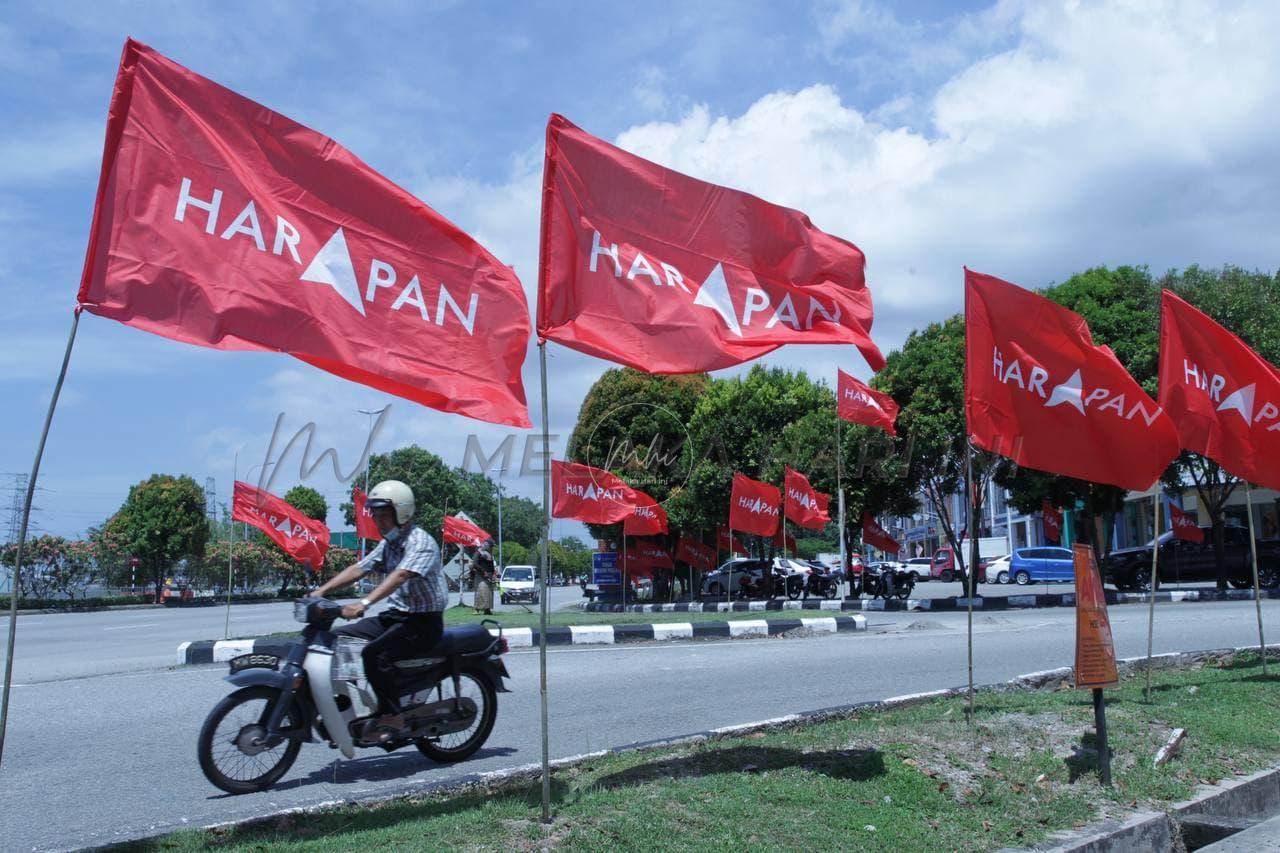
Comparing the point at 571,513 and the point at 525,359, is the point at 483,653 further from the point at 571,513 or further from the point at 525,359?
the point at 571,513

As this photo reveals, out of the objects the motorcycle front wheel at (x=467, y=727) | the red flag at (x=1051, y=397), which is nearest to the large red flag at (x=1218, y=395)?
the red flag at (x=1051, y=397)

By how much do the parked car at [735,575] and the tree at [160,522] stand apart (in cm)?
2946

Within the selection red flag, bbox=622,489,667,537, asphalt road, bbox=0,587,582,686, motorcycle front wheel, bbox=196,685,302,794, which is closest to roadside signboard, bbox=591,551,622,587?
red flag, bbox=622,489,667,537

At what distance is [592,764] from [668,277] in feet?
9.07

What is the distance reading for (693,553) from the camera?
36.2 m

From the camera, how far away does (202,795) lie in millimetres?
5758

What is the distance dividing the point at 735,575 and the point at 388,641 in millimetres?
31294

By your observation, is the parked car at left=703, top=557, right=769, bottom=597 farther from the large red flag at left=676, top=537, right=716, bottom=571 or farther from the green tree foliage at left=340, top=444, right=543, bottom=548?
the green tree foliage at left=340, top=444, right=543, bottom=548

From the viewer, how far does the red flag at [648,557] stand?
38344mm

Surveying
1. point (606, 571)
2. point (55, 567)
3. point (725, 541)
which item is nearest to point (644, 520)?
point (725, 541)

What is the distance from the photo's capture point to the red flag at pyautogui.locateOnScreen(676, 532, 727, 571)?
36.2 meters

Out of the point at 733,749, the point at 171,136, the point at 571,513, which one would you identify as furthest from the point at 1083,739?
the point at 571,513

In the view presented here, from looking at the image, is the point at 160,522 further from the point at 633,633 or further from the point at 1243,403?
the point at 1243,403

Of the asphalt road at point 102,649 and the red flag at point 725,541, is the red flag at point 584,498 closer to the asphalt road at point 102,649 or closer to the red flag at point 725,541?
the asphalt road at point 102,649
